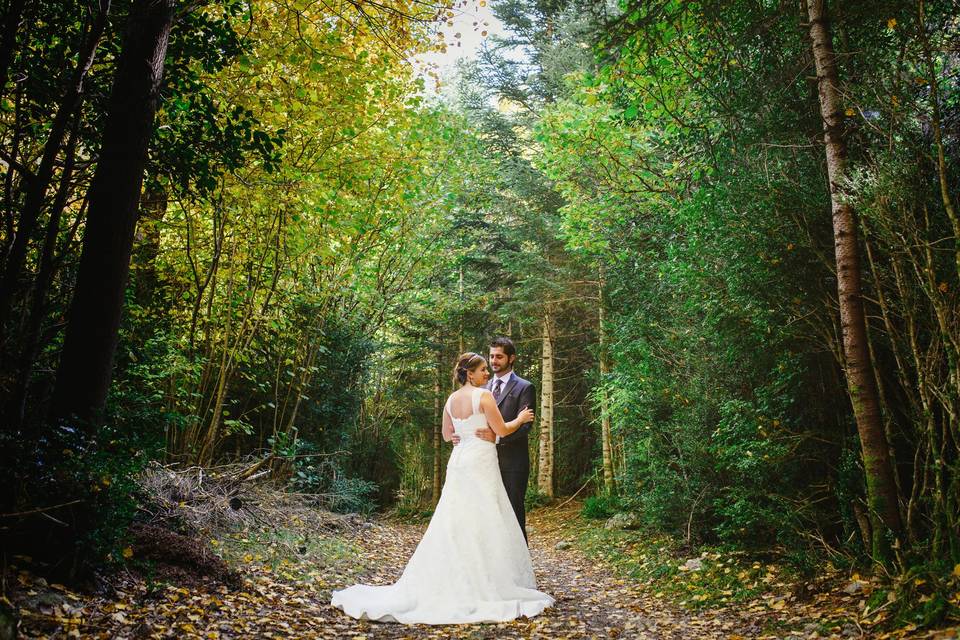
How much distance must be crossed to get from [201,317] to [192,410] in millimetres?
1592

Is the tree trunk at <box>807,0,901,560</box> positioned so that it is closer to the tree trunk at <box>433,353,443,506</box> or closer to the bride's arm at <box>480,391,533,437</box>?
the bride's arm at <box>480,391,533,437</box>

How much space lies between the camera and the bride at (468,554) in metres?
5.40

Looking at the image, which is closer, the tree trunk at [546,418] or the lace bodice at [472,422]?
the lace bodice at [472,422]

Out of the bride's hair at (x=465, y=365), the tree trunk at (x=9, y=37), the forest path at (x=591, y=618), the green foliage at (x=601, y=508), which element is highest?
the tree trunk at (x=9, y=37)

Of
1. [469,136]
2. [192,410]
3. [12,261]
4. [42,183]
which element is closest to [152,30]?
[42,183]

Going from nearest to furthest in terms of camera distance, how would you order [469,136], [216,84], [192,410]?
[216,84], [192,410], [469,136]

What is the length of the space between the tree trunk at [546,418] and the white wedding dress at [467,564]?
1008 cm

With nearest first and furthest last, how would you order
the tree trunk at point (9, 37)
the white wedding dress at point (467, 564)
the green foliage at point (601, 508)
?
1. the tree trunk at point (9, 37)
2. the white wedding dress at point (467, 564)
3. the green foliage at point (601, 508)

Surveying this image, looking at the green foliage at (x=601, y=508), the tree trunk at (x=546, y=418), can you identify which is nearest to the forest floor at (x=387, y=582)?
the green foliage at (x=601, y=508)

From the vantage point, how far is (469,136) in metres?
14.2

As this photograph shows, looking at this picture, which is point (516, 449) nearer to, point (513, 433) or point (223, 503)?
point (513, 433)

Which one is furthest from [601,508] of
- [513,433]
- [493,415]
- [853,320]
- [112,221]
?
[112,221]

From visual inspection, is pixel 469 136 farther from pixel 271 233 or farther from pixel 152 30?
pixel 152 30

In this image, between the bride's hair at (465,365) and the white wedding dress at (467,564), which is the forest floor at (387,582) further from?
the bride's hair at (465,365)
